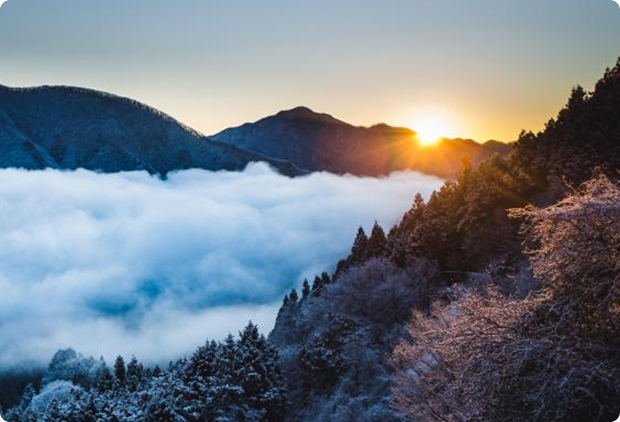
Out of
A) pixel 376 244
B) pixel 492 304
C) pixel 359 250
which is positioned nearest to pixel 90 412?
pixel 492 304

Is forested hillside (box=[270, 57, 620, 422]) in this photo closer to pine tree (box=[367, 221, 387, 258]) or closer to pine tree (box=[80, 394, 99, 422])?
pine tree (box=[367, 221, 387, 258])

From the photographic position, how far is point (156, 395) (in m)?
34.6

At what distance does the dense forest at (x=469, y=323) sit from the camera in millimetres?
7637

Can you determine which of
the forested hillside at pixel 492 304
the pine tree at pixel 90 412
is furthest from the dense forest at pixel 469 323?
the pine tree at pixel 90 412

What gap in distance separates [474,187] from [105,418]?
38.3 meters

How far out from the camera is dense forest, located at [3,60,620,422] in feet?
25.1

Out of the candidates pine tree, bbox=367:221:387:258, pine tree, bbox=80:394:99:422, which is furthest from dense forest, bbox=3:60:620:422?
pine tree, bbox=367:221:387:258

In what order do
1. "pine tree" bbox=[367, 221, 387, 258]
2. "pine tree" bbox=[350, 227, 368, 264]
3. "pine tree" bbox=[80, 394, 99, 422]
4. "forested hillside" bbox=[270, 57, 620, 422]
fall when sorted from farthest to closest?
"pine tree" bbox=[350, 227, 368, 264]
"pine tree" bbox=[367, 221, 387, 258]
"pine tree" bbox=[80, 394, 99, 422]
"forested hillside" bbox=[270, 57, 620, 422]

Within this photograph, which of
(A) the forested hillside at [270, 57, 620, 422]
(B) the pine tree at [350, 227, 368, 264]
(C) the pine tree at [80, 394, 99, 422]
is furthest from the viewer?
(B) the pine tree at [350, 227, 368, 264]

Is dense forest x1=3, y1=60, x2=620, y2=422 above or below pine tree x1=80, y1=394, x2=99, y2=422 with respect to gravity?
above

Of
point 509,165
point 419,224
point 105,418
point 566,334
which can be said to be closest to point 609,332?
point 566,334

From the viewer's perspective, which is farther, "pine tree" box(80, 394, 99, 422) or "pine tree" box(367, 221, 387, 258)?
"pine tree" box(367, 221, 387, 258)

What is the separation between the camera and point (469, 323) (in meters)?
8.47

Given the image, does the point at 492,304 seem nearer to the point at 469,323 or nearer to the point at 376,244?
the point at 469,323
